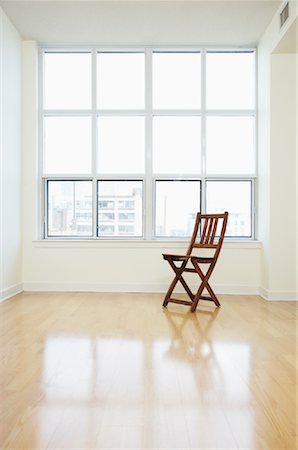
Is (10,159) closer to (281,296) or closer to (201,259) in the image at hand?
(201,259)

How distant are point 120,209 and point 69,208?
0.66 metres

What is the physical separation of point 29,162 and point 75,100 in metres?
1.00

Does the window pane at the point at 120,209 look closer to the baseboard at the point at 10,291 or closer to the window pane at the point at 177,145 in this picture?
the window pane at the point at 177,145

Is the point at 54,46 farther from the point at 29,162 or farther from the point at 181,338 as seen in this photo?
the point at 181,338

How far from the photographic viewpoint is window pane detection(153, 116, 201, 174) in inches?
197

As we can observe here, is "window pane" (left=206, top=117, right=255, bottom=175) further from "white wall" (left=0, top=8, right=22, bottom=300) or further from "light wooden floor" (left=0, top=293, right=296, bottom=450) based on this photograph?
"white wall" (left=0, top=8, right=22, bottom=300)

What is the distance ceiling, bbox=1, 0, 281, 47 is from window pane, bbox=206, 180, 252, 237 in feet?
5.77

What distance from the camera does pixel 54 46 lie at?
4969 millimetres

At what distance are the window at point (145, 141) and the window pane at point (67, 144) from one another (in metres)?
0.01

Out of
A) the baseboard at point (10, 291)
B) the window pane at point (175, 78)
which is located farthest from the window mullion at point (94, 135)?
the baseboard at point (10, 291)

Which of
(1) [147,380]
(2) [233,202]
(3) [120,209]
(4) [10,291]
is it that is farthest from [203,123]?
(1) [147,380]

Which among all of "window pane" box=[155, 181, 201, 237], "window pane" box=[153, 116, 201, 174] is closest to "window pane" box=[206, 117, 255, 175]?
"window pane" box=[153, 116, 201, 174]

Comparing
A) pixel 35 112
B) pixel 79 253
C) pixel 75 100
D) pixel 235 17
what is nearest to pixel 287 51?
pixel 235 17

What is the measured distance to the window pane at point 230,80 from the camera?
500cm
